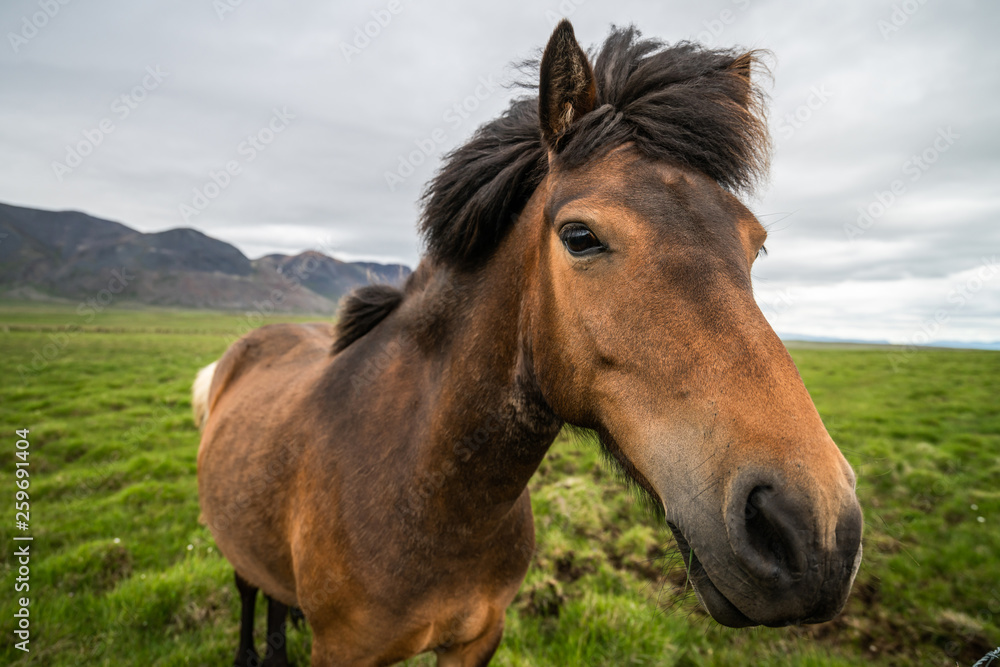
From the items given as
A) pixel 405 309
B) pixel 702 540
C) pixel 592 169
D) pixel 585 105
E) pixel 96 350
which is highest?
pixel 585 105

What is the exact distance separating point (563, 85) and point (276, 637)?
16.0ft

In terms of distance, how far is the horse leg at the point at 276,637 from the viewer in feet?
13.0

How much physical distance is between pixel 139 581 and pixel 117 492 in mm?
3506

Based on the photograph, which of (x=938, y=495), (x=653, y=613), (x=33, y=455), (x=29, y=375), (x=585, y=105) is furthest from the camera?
(x=29, y=375)

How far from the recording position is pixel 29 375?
54.7ft

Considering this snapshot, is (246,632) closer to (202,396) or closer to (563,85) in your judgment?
(202,396)

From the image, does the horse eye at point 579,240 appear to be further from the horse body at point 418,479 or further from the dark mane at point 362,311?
the dark mane at point 362,311

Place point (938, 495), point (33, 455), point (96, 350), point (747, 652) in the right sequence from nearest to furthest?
point (747, 652), point (938, 495), point (33, 455), point (96, 350)

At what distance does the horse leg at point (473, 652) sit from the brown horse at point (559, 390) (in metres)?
0.02

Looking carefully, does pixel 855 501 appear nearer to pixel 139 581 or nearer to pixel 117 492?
pixel 139 581

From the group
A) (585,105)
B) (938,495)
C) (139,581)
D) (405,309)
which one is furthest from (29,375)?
(938,495)

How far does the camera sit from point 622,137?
5.97 feet

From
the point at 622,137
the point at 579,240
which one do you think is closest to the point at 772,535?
the point at 579,240

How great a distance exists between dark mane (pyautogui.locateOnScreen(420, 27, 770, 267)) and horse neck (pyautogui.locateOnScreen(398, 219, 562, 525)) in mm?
200
